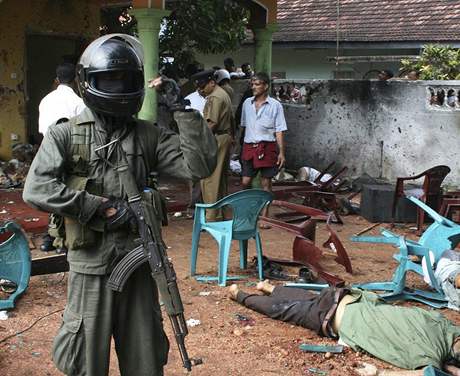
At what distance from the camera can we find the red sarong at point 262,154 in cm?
816

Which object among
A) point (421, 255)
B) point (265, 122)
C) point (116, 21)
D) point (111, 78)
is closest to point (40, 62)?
point (116, 21)

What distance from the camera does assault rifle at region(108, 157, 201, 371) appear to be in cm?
310

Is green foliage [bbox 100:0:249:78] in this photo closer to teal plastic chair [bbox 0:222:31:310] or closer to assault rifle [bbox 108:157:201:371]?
teal plastic chair [bbox 0:222:31:310]

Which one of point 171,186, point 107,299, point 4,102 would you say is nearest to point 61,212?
point 107,299

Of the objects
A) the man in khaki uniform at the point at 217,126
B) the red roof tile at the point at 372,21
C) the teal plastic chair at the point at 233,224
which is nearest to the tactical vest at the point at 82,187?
the teal plastic chair at the point at 233,224

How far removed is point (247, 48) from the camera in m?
18.4

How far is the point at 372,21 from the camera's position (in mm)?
16422

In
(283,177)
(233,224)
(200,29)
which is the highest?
(200,29)

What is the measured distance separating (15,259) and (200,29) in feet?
27.5

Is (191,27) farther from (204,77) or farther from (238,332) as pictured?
(238,332)

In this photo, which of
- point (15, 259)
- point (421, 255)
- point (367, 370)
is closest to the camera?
point (367, 370)

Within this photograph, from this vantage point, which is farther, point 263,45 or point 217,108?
point 263,45

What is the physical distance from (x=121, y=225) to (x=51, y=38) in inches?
409

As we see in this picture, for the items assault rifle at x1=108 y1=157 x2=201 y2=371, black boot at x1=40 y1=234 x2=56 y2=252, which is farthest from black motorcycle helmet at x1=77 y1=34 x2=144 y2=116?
black boot at x1=40 y1=234 x2=56 y2=252
